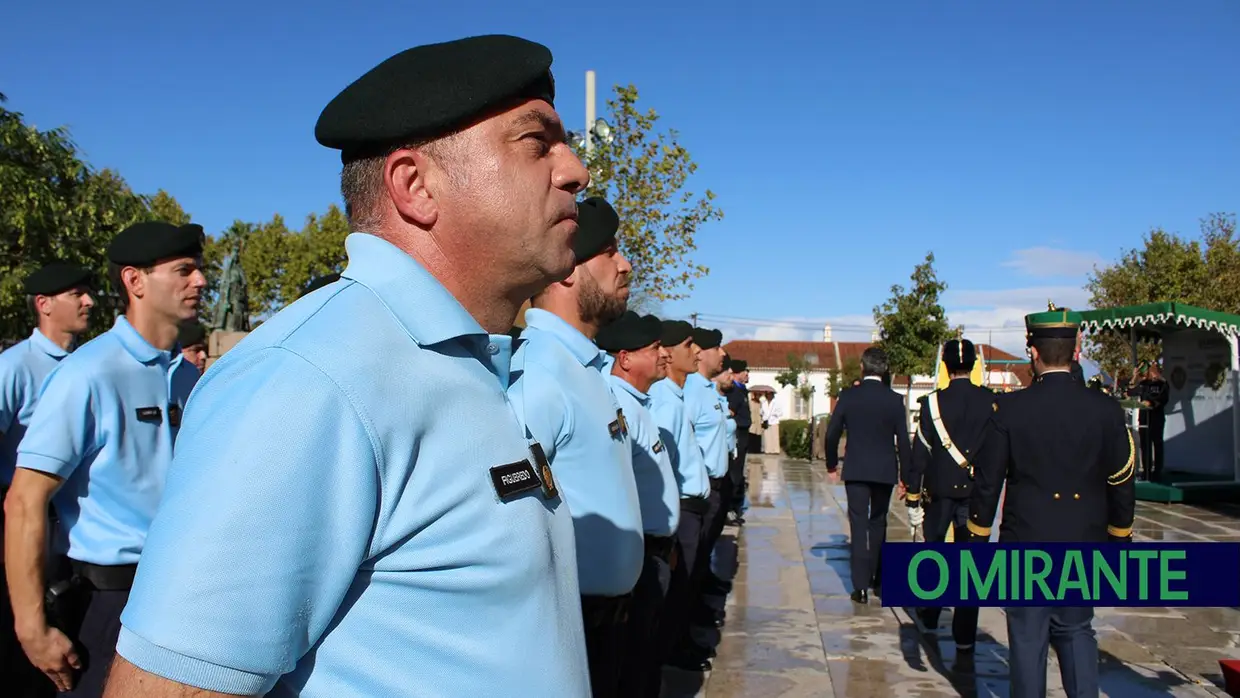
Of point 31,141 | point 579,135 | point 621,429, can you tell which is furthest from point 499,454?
point 31,141

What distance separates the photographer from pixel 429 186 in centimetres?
146

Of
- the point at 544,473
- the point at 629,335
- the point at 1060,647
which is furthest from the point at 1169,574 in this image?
the point at 544,473

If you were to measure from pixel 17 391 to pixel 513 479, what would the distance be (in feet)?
14.2

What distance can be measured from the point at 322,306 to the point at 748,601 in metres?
7.81

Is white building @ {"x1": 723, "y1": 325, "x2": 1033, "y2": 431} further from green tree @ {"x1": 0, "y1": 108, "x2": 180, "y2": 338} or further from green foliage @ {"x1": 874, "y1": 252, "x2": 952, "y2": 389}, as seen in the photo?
green tree @ {"x1": 0, "y1": 108, "x2": 180, "y2": 338}

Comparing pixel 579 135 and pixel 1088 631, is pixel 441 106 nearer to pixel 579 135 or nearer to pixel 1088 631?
pixel 1088 631

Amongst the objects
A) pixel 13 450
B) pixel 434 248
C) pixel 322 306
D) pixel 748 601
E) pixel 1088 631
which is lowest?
pixel 748 601

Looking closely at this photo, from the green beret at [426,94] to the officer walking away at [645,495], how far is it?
2.99m

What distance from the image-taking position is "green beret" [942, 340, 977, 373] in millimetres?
7473

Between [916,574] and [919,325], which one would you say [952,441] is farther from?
[919,325]

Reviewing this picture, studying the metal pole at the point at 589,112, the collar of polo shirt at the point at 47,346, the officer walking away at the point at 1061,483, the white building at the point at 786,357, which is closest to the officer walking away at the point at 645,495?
the officer walking away at the point at 1061,483

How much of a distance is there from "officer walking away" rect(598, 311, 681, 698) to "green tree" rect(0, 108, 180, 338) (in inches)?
510

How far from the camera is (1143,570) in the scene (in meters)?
4.30

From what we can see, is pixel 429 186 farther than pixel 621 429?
No
